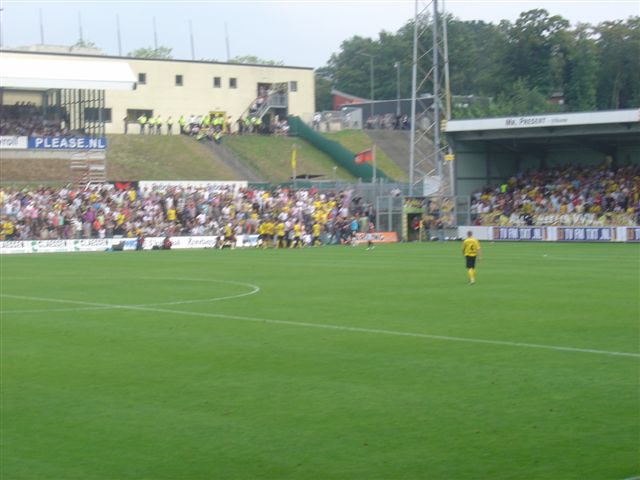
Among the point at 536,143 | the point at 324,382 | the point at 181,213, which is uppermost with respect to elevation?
the point at 536,143

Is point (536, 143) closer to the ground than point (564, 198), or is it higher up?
higher up

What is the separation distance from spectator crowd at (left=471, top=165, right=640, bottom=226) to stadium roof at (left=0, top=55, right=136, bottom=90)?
77.5 feet

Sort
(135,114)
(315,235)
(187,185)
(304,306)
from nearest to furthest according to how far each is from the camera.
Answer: (304,306)
(315,235)
(187,185)
(135,114)

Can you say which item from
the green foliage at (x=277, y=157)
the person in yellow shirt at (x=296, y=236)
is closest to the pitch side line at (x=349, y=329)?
the person in yellow shirt at (x=296, y=236)

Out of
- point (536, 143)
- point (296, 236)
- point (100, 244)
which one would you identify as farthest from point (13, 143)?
point (536, 143)

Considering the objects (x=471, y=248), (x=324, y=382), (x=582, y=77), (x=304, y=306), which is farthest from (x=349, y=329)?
(x=582, y=77)

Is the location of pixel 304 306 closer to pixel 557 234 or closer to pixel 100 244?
pixel 100 244

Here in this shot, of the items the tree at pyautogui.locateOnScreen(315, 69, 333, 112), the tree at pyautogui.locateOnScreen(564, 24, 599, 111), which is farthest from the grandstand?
the tree at pyautogui.locateOnScreen(315, 69, 333, 112)

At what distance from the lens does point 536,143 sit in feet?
212

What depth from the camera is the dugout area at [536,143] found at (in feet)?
184

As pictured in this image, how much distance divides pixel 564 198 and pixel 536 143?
22.9 feet

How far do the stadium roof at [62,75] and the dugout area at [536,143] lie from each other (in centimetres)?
2099

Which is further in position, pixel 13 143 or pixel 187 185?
pixel 187 185

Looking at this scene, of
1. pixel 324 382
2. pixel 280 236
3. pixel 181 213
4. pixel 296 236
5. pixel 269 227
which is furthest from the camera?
pixel 181 213
